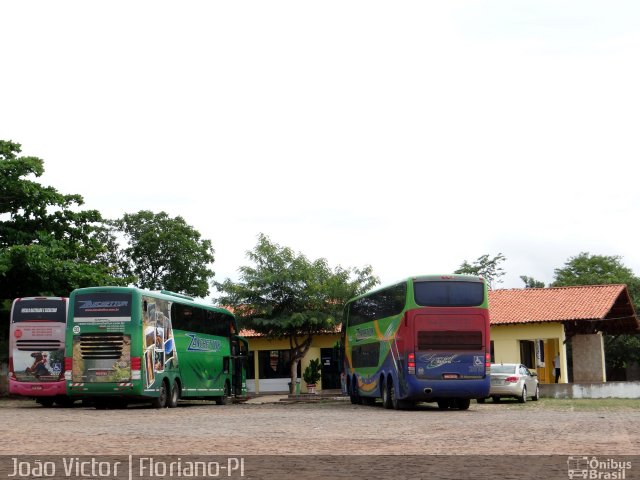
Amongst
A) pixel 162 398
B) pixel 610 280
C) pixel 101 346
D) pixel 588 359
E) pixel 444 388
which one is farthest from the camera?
pixel 610 280

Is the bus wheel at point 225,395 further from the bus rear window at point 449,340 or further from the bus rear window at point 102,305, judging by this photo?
the bus rear window at point 449,340

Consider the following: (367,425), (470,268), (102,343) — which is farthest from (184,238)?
(367,425)

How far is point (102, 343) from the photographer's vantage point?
89.4 ft

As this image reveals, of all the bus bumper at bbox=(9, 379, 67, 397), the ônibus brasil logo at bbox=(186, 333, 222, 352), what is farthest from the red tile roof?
the bus bumper at bbox=(9, 379, 67, 397)

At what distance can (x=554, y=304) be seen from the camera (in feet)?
152

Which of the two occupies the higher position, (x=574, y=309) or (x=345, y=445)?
(x=574, y=309)

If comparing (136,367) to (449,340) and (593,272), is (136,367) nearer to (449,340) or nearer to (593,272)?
(449,340)

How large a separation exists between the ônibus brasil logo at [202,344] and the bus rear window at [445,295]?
8783mm

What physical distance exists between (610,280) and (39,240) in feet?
176

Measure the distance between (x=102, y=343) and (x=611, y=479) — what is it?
19442mm

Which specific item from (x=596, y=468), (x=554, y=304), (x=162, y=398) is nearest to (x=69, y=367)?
(x=162, y=398)

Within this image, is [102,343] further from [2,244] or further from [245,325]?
[245,325]

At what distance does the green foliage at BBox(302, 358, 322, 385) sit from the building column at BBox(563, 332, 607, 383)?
41.8 ft

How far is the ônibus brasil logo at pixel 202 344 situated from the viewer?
31.5 meters
